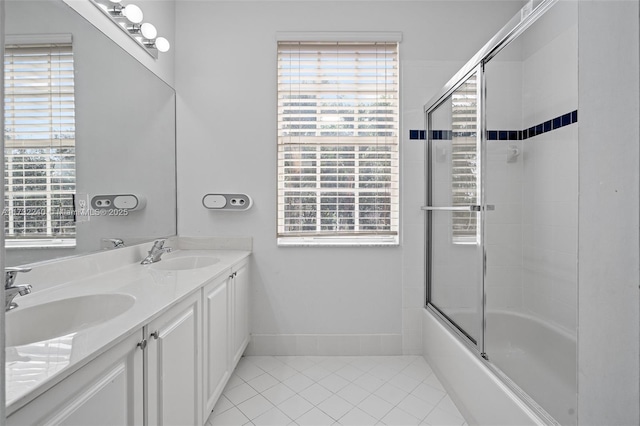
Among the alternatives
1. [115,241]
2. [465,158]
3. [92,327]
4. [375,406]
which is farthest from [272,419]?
[465,158]

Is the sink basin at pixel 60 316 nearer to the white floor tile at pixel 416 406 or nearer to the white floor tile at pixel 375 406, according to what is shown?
the white floor tile at pixel 375 406

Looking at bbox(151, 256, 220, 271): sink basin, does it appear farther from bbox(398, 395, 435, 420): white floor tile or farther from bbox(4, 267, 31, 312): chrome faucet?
bbox(398, 395, 435, 420): white floor tile

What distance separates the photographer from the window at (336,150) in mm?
2311

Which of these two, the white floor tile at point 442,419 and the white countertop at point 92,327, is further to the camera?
the white floor tile at point 442,419

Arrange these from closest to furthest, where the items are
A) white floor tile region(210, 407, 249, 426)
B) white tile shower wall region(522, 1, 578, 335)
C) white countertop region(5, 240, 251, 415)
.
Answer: white countertop region(5, 240, 251, 415), white floor tile region(210, 407, 249, 426), white tile shower wall region(522, 1, 578, 335)

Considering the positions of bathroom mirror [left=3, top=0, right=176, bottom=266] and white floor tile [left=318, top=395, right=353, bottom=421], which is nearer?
bathroom mirror [left=3, top=0, right=176, bottom=266]

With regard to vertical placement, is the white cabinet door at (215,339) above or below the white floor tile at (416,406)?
above

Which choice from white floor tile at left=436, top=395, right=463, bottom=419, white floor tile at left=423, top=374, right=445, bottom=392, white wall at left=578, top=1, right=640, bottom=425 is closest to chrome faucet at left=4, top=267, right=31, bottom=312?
white wall at left=578, top=1, right=640, bottom=425

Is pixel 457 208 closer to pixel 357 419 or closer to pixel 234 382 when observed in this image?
pixel 357 419

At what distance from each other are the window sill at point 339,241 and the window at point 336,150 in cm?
2

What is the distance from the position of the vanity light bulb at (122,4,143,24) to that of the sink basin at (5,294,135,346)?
1453 millimetres

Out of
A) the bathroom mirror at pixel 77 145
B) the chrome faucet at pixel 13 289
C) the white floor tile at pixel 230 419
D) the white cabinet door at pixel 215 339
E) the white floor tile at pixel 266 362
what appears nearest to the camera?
the chrome faucet at pixel 13 289

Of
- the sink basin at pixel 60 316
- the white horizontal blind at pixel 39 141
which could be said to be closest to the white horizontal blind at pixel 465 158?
the sink basin at pixel 60 316

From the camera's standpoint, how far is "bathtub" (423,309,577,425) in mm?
1221
